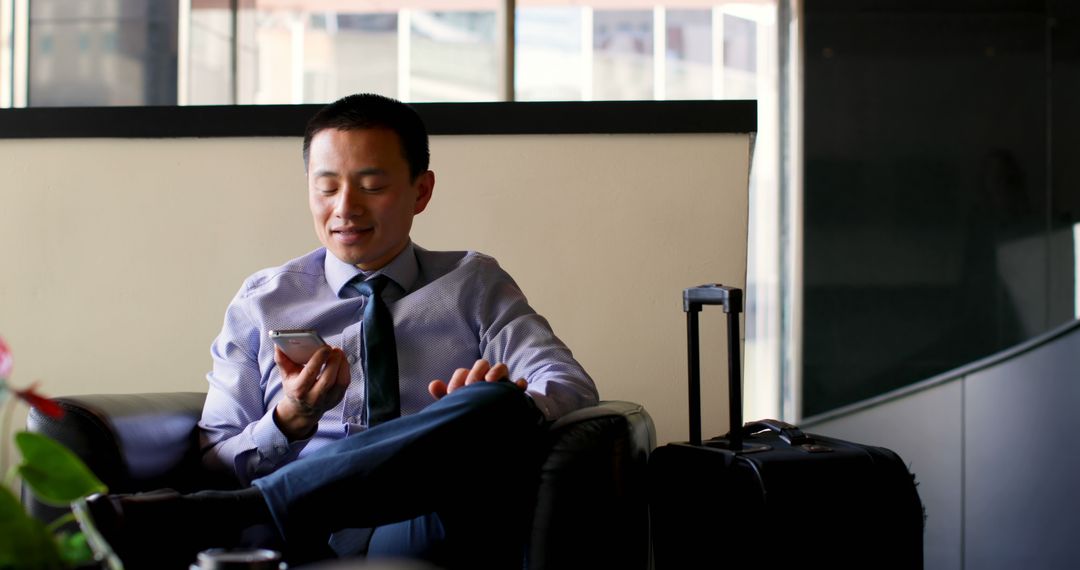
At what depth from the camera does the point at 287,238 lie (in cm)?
250

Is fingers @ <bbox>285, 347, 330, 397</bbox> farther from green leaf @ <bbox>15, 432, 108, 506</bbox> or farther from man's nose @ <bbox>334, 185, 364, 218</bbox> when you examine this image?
green leaf @ <bbox>15, 432, 108, 506</bbox>

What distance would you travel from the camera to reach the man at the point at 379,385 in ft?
4.96

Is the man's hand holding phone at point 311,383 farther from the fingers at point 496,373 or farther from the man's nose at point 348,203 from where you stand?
the man's nose at point 348,203

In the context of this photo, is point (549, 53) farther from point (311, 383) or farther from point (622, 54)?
point (311, 383)

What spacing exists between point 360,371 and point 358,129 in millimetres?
444

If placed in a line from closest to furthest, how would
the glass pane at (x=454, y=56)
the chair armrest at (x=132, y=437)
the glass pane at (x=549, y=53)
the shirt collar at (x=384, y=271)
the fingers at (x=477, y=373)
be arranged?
the chair armrest at (x=132, y=437) < the fingers at (x=477, y=373) < the shirt collar at (x=384, y=271) < the glass pane at (x=454, y=56) < the glass pane at (x=549, y=53)

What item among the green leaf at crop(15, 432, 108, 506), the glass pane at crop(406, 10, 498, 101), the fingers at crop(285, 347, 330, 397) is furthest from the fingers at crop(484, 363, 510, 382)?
the glass pane at crop(406, 10, 498, 101)

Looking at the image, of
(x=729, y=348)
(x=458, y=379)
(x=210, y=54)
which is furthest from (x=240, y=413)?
(x=210, y=54)

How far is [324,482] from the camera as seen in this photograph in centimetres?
150

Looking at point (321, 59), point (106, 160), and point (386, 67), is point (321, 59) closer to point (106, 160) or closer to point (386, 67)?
point (386, 67)

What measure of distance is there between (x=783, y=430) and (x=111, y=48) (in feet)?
13.6

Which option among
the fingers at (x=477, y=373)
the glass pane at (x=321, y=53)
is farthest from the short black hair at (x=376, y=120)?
the glass pane at (x=321, y=53)

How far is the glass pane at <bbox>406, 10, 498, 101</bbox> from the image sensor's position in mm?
5195

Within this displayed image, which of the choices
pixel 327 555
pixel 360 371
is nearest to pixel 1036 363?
pixel 360 371
